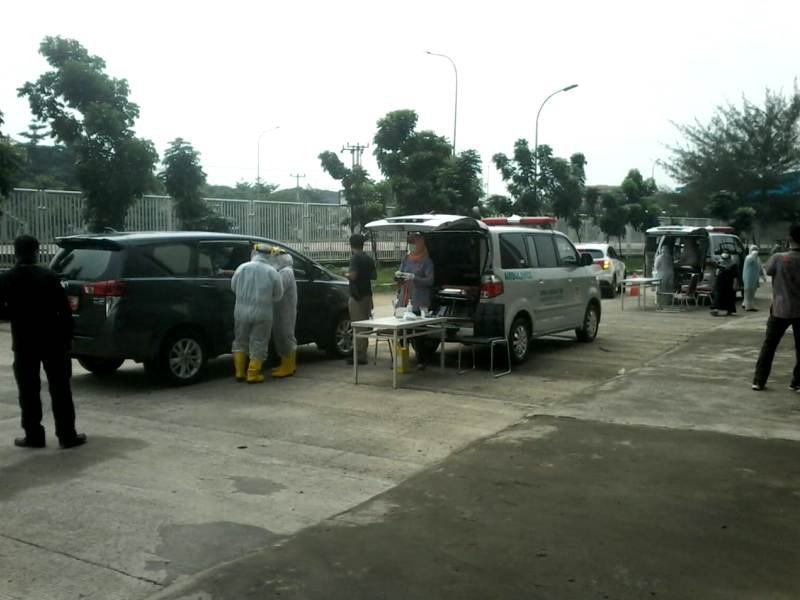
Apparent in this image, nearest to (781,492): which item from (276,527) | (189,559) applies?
(276,527)

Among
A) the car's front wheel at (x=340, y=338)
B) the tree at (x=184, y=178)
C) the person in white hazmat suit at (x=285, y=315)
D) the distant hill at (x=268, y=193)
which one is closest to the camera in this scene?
the person in white hazmat suit at (x=285, y=315)

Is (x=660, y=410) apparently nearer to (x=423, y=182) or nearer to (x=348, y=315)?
(x=348, y=315)

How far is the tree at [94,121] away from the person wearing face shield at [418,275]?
12.8 m

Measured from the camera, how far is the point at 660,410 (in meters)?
8.23

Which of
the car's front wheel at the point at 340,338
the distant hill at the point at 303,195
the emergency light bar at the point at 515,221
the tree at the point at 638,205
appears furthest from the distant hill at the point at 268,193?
the car's front wheel at the point at 340,338

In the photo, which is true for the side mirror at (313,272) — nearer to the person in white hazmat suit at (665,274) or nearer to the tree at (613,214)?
the person in white hazmat suit at (665,274)

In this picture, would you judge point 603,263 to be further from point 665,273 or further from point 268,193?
point 268,193

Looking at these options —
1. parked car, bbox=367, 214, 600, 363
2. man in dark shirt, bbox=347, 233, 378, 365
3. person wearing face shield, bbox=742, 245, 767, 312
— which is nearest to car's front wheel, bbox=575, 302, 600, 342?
parked car, bbox=367, 214, 600, 363

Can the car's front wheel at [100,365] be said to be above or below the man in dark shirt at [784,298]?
below

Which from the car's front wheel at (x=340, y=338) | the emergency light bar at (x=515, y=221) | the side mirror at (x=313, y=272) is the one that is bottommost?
the car's front wheel at (x=340, y=338)

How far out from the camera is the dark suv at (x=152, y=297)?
8805mm

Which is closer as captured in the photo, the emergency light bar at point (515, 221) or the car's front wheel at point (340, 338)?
the car's front wheel at point (340, 338)

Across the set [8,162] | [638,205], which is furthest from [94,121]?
[638,205]

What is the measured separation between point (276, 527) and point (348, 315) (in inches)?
265
